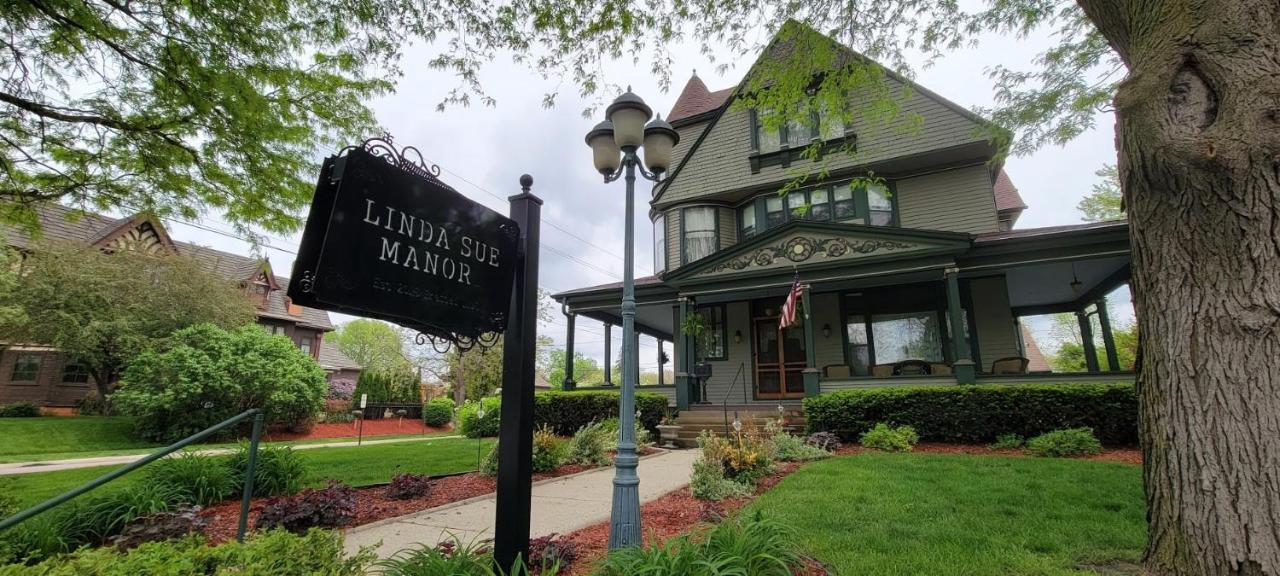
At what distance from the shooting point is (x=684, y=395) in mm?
→ 12023

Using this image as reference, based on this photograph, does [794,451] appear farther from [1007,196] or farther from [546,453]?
[1007,196]

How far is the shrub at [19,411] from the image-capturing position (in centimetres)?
1894

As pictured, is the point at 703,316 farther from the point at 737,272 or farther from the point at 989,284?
the point at 989,284

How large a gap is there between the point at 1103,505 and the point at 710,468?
343 cm

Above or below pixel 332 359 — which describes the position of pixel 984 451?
below

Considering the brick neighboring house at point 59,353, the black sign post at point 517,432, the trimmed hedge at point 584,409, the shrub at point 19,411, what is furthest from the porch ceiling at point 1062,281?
the shrub at point 19,411

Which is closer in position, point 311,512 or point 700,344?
point 311,512

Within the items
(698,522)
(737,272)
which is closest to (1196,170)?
(698,522)

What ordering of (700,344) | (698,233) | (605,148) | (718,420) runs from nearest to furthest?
(605,148)
(718,420)
(700,344)
(698,233)

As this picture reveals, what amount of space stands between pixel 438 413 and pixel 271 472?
63.7 ft

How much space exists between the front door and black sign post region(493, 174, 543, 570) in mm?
10833

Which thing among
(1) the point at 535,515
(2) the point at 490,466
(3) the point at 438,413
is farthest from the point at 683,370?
(3) the point at 438,413

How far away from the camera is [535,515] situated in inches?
202

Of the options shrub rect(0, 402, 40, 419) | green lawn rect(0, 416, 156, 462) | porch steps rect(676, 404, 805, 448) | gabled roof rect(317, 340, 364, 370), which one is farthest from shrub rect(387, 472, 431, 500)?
gabled roof rect(317, 340, 364, 370)
